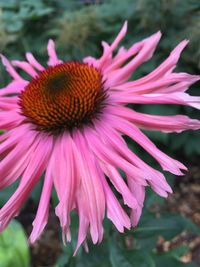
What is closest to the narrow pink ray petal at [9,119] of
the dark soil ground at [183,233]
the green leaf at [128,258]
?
the green leaf at [128,258]

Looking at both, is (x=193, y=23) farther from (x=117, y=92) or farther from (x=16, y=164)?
(x=16, y=164)

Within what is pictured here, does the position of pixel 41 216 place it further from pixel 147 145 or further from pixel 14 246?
pixel 14 246

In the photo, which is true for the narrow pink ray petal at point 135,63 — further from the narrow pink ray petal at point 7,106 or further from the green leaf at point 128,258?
the green leaf at point 128,258

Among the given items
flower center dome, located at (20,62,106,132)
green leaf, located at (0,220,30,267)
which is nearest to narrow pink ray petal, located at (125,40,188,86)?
flower center dome, located at (20,62,106,132)

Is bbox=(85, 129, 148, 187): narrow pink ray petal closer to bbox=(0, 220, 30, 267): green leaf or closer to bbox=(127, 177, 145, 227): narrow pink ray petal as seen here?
bbox=(127, 177, 145, 227): narrow pink ray petal

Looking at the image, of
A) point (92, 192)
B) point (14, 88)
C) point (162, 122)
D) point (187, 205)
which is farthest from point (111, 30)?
point (92, 192)

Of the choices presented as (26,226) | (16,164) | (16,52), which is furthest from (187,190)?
(16,164)
